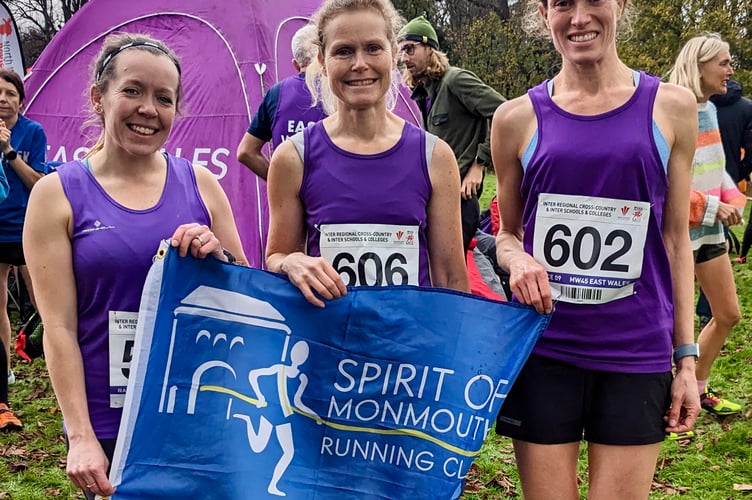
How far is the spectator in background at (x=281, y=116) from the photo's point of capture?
4.51 meters

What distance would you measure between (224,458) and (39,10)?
22190 millimetres

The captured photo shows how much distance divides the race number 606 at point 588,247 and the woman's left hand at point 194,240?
0.92 metres

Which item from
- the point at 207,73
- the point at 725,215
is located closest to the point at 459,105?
the point at 725,215

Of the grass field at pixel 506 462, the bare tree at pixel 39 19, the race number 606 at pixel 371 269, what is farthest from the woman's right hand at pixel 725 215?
the bare tree at pixel 39 19

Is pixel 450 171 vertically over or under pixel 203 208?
over

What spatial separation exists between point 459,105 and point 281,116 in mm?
1301

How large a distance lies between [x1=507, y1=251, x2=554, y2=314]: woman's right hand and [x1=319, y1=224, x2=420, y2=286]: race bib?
1.12ft

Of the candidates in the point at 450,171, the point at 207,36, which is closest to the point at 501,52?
the point at 207,36

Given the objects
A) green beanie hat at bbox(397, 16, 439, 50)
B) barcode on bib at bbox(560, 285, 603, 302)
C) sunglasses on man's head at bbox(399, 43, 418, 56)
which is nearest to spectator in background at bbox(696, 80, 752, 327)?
green beanie hat at bbox(397, 16, 439, 50)

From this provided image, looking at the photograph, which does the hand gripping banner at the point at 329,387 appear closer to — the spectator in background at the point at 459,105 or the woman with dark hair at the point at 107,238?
the woman with dark hair at the point at 107,238

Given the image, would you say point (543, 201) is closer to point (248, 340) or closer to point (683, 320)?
point (683, 320)

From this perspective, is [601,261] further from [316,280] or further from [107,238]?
[107,238]

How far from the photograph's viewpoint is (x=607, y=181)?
1.98 meters

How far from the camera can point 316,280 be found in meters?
1.97
